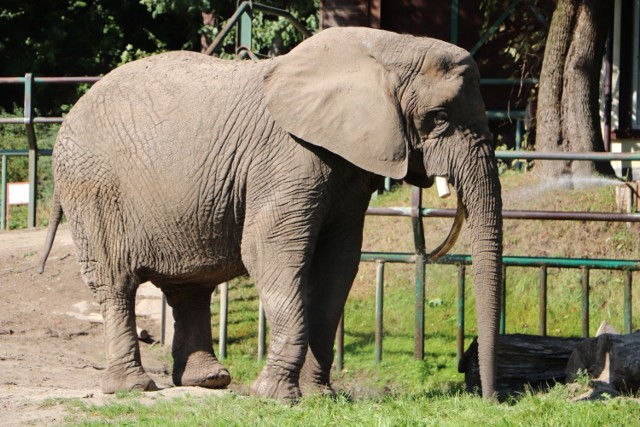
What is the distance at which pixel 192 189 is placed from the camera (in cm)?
809

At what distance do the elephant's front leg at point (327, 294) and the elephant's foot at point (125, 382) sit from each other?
1.08 meters

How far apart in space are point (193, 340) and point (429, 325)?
119 inches

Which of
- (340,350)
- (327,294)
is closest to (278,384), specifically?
(327,294)

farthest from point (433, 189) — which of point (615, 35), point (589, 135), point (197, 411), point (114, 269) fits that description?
point (197, 411)

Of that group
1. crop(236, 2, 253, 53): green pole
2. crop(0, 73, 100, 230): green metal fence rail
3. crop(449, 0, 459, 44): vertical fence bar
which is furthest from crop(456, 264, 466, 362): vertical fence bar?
crop(449, 0, 459, 44): vertical fence bar

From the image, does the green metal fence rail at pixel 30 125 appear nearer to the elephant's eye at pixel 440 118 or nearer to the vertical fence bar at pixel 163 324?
the vertical fence bar at pixel 163 324

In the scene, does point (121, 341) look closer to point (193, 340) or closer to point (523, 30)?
point (193, 340)

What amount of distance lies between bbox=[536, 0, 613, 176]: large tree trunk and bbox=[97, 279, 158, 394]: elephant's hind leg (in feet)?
20.4

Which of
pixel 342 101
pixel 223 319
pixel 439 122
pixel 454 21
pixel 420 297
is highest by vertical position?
pixel 454 21

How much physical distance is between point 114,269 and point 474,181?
258 centimetres

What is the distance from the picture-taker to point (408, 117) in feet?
25.7

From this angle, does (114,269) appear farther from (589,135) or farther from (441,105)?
(589,135)

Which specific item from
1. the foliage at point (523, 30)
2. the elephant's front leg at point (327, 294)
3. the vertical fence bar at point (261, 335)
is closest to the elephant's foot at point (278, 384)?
the elephant's front leg at point (327, 294)

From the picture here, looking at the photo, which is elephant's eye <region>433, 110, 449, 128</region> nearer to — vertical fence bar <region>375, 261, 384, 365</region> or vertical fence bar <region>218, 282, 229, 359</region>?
vertical fence bar <region>375, 261, 384, 365</region>
